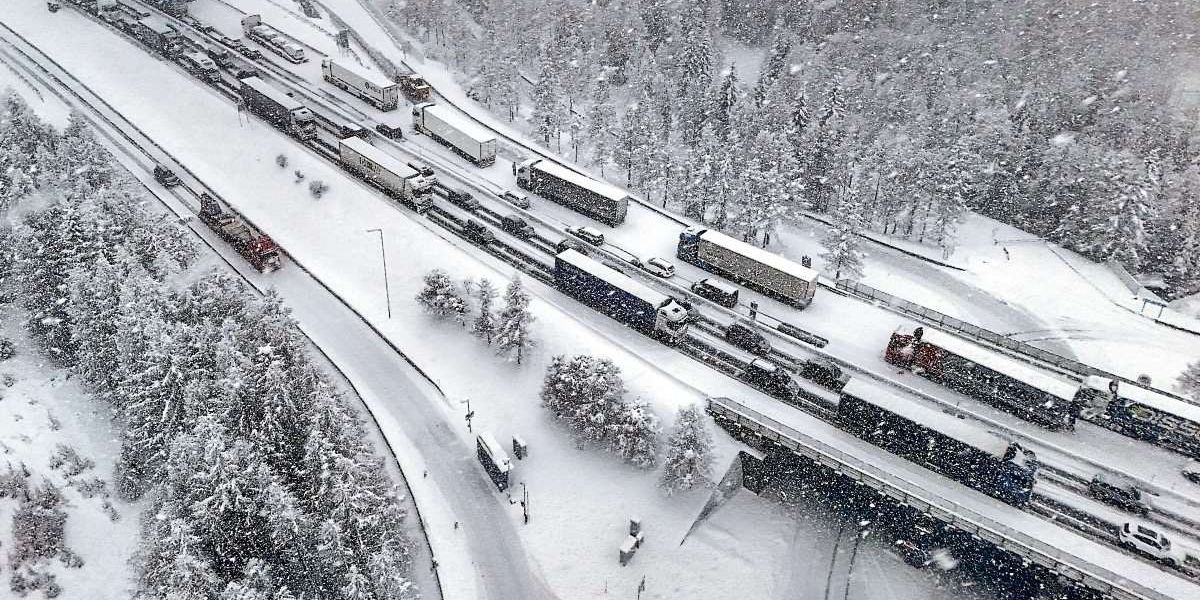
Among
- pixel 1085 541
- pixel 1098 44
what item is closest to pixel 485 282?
pixel 1085 541

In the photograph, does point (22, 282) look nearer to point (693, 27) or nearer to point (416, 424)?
point (416, 424)

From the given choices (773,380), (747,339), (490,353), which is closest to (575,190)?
(490,353)

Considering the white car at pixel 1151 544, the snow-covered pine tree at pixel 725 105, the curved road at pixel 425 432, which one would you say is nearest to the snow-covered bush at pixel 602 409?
the curved road at pixel 425 432

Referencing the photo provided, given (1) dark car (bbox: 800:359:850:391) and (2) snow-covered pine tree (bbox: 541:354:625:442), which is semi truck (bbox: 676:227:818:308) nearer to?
(1) dark car (bbox: 800:359:850:391)

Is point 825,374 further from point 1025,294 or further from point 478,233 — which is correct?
point 1025,294

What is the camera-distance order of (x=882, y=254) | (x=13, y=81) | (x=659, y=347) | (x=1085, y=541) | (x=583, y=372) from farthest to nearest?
(x=13, y=81)
(x=882, y=254)
(x=659, y=347)
(x=583, y=372)
(x=1085, y=541)

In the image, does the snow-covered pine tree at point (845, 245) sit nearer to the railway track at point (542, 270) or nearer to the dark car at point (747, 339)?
the dark car at point (747, 339)

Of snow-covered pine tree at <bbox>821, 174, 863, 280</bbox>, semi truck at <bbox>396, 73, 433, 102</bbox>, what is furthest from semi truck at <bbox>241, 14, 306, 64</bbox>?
snow-covered pine tree at <bbox>821, 174, 863, 280</bbox>
